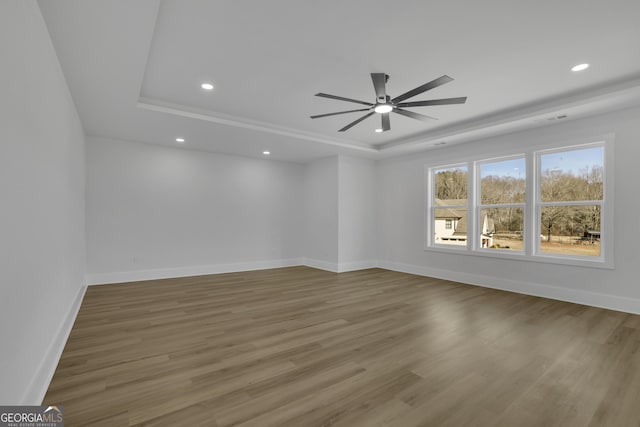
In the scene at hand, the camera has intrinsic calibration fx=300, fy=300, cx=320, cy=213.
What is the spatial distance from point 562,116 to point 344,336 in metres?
4.32

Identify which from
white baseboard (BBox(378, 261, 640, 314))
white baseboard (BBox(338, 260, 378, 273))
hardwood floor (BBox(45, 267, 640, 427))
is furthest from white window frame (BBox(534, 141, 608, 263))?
white baseboard (BBox(338, 260, 378, 273))

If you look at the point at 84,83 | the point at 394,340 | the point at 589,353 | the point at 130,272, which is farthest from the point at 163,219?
the point at 589,353

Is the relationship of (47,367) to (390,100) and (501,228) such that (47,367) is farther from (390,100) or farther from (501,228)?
(501,228)

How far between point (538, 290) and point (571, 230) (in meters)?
1.05

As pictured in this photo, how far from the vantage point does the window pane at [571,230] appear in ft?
14.3

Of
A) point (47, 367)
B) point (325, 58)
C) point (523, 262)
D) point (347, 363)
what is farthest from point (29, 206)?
point (523, 262)

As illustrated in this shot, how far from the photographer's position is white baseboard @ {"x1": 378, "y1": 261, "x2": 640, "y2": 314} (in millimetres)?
3998

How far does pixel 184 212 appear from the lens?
6156 millimetres

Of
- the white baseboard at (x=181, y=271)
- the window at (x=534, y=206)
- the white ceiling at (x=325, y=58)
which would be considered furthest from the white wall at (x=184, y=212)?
the window at (x=534, y=206)

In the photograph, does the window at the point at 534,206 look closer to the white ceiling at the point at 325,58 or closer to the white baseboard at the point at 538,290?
the white baseboard at the point at 538,290

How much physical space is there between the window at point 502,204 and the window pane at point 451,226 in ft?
1.04

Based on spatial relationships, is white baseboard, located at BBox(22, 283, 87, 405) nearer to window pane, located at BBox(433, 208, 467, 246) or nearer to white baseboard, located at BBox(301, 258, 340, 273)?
white baseboard, located at BBox(301, 258, 340, 273)

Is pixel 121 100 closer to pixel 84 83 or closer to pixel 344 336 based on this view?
pixel 84 83

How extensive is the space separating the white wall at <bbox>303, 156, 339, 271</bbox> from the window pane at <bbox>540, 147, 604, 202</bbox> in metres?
3.83
